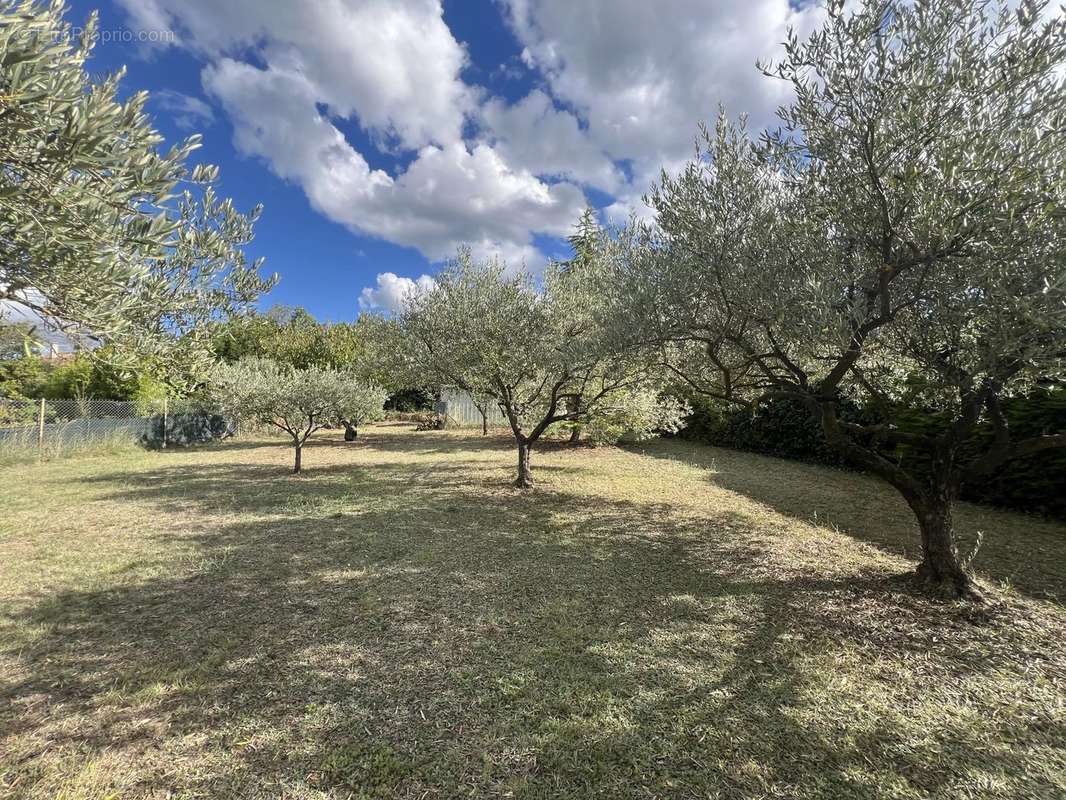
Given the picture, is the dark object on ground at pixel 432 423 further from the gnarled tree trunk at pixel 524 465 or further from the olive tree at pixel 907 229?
the olive tree at pixel 907 229

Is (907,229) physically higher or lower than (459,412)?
higher

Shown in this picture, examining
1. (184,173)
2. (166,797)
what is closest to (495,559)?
(166,797)

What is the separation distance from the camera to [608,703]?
3.03 metres

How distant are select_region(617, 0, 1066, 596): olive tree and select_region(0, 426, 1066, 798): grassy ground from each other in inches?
63.1

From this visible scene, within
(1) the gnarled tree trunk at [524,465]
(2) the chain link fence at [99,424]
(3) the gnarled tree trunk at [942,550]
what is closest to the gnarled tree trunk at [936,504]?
(3) the gnarled tree trunk at [942,550]

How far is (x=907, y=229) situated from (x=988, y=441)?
696 centimetres

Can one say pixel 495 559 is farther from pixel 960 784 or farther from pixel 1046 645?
pixel 1046 645

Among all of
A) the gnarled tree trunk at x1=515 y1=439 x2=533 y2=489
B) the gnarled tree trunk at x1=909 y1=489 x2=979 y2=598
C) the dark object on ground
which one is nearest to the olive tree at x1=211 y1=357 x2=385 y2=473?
the gnarled tree trunk at x1=515 y1=439 x2=533 y2=489

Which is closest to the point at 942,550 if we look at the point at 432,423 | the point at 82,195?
the point at 82,195

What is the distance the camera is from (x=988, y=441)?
8.13m

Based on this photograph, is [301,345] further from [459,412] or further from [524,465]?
[524,465]

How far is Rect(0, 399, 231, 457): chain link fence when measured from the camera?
1263cm

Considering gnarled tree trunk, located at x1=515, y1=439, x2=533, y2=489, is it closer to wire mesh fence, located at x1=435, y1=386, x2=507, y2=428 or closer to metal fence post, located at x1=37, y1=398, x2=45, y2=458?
metal fence post, located at x1=37, y1=398, x2=45, y2=458

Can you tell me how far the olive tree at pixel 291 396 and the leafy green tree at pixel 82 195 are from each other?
7.59 meters
